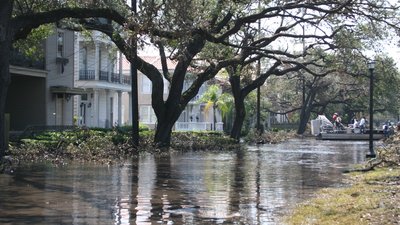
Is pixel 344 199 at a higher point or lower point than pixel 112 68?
lower

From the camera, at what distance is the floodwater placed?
9984mm

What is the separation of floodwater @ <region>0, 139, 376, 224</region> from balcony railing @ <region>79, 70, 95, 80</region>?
86.2 ft

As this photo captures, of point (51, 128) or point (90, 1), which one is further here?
point (51, 128)

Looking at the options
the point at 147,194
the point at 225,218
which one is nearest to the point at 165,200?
the point at 147,194

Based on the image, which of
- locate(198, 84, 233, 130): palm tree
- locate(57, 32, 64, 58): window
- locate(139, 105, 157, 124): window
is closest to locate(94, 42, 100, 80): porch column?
locate(57, 32, 64, 58): window

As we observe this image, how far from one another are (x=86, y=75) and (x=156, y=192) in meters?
34.2

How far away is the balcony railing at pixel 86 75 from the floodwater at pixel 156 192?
2627 cm

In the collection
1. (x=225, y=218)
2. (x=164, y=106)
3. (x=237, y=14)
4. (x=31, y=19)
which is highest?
(x=237, y=14)

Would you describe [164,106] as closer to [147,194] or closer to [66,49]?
[66,49]

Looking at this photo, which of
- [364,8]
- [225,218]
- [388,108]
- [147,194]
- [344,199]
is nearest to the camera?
[225,218]

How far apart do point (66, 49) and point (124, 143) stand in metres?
14.0

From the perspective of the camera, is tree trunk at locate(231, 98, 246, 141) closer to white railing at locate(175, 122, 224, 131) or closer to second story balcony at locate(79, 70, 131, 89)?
second story balcony at locate(79, 70, 131, 89)

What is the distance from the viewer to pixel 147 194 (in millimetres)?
12703

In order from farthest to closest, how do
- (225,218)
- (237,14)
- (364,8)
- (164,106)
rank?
(164,106) → (237,14) → (364,8) → (225,218)
